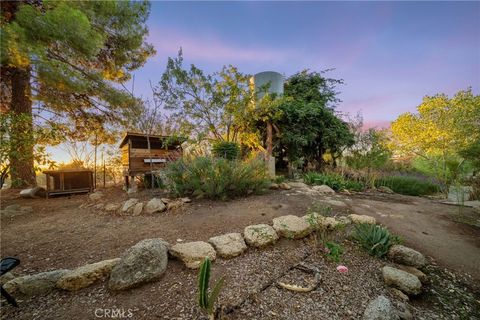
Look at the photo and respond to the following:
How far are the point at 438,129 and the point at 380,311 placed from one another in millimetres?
11454

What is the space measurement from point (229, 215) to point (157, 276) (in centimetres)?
148

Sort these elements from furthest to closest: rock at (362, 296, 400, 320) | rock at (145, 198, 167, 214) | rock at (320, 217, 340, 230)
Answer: rock at (145, 198, 167, 214) < rock at (320, 217, 340, 230) < rock at (362, 296, 400, 320)

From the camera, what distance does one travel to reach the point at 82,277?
147 cm

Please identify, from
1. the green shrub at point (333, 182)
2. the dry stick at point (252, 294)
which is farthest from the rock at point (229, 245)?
the green shrub at point (333, 182)

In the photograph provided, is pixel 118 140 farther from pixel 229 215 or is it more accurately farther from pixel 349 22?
pixel 349 22

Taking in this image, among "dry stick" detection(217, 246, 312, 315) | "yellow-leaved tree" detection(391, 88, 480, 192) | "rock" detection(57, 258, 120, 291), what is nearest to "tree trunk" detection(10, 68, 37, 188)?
"rock" detection(57, 258, 120, 291)

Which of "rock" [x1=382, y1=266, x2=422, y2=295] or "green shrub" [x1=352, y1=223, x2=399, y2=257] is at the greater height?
"green shrub" [x1=352, y1=223, x2=399, y2=257]

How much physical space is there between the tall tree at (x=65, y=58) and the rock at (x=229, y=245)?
340 cm

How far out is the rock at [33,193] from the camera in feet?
17.5

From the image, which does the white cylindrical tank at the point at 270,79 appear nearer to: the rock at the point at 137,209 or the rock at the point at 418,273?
the rock at the point at 137,209

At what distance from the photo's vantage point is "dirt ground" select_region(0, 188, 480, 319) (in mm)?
1314

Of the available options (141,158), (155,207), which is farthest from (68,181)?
(155,207)

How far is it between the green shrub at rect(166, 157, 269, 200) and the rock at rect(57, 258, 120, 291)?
224cm

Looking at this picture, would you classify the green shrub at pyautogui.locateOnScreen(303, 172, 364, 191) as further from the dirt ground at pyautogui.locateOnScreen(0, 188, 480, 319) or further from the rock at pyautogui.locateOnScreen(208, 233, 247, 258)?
the rock at pyautogui.locateOnScreen(208, 233, 247, 258)
